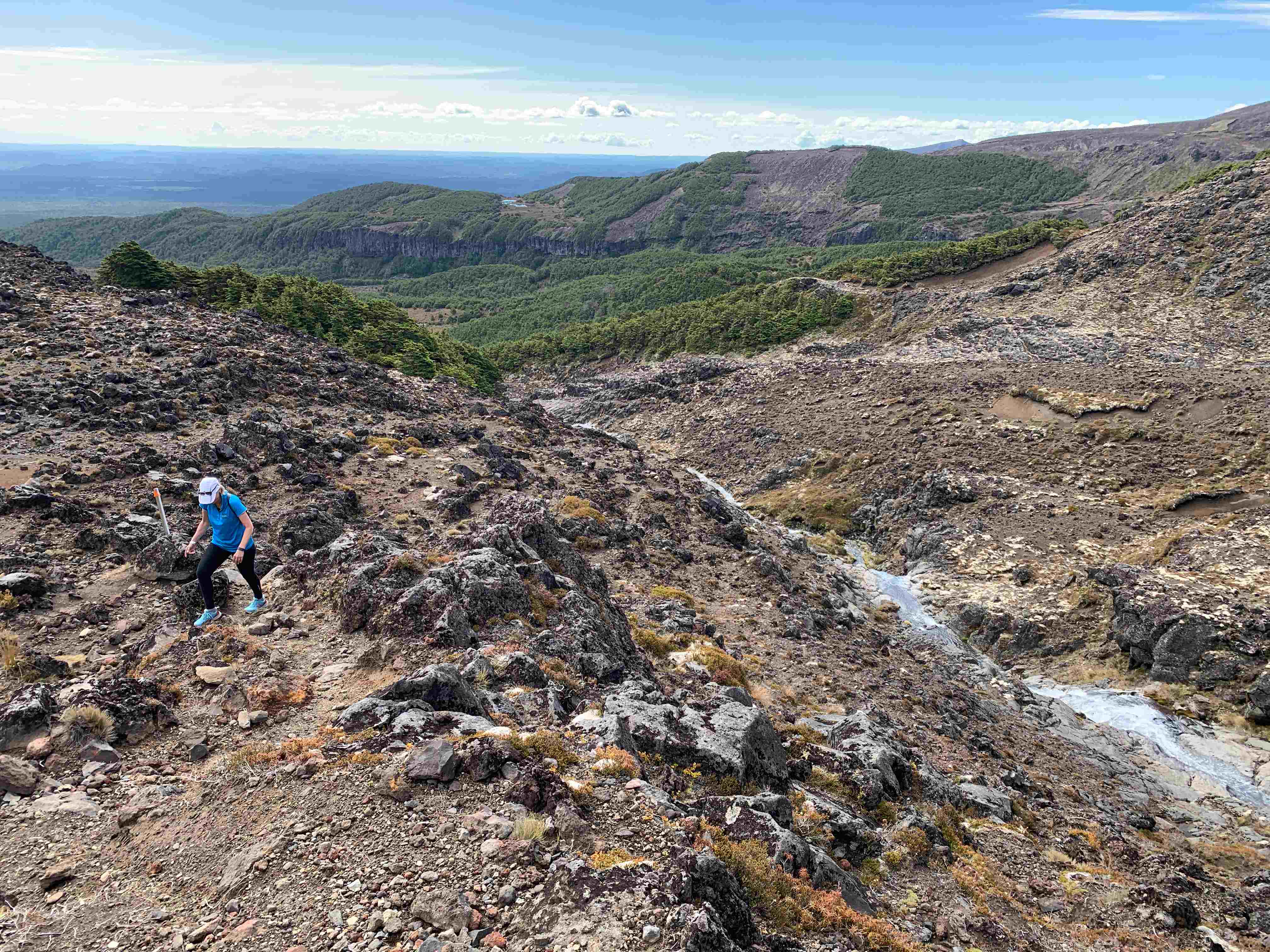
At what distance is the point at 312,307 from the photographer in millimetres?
53781

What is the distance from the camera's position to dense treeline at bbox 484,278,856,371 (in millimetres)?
76438

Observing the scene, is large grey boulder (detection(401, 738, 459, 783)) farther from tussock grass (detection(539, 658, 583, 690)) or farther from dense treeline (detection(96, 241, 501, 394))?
dense treeline (detection(96, 241, 501, 394))

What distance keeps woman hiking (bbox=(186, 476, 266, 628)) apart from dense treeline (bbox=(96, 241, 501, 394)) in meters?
38.0

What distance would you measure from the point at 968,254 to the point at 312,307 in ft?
229

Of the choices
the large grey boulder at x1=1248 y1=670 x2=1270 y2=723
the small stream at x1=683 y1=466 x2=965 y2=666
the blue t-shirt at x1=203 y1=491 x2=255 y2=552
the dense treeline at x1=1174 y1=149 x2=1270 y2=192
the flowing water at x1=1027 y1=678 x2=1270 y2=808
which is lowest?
the small stream at x1=683 y1=466 x2=965 y2=666

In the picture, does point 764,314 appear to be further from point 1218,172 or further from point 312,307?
point 312,307

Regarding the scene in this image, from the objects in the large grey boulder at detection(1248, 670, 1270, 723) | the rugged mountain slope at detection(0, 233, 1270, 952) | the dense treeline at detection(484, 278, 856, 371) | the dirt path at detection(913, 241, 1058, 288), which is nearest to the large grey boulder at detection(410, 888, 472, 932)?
the rugged mountain slope at detection(0, 233, 1270, 952)

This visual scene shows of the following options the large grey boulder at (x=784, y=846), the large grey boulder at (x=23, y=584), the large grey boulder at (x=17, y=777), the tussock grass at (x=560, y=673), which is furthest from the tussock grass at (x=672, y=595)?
the large grey boulder at (x=17, y=777)

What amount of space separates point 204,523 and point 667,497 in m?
23.9

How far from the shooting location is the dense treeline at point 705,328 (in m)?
76.4

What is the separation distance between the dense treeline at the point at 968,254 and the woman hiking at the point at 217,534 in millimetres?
79545

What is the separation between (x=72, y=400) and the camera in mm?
23797

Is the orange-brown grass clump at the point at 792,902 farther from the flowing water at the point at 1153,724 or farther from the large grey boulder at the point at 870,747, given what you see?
the flowing water at the point at 1153,724

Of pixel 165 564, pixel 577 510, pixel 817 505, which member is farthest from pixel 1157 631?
pixel 165 564
